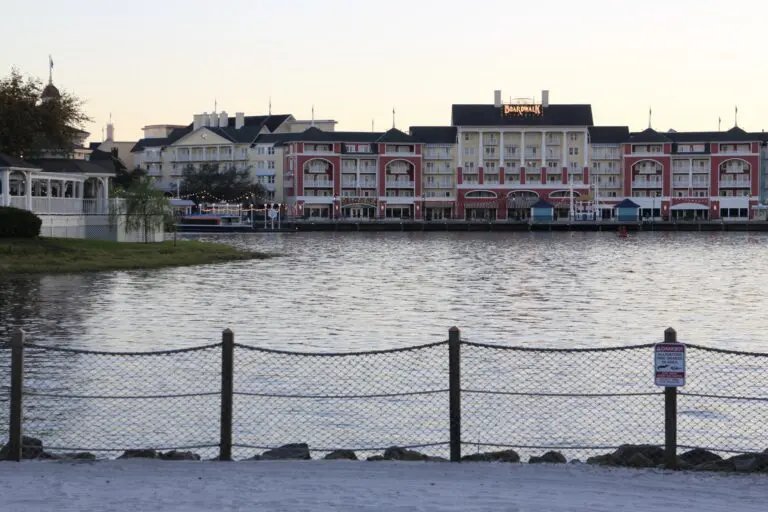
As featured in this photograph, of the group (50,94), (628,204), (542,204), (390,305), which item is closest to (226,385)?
(390,305)

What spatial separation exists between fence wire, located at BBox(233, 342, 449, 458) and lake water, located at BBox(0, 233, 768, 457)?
66 millimetres

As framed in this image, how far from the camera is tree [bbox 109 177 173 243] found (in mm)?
87312

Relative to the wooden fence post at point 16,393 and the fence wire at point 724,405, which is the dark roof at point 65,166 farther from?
the wooden fence post at point 16,393

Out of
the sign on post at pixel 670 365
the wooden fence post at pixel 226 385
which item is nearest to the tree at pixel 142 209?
the wooden fence post at pixel 226 385

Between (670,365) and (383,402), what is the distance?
32.0ft

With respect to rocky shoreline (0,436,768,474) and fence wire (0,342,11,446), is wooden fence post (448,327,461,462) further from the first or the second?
fence wire (0,342,11,446)

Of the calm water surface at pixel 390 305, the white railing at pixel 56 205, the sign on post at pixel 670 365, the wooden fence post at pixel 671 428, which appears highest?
the white railing at pixel 56 205

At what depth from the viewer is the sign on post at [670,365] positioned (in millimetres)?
14727

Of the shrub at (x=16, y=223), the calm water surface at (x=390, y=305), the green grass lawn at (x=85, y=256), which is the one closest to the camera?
the calm water surface at (x=390, y=305)

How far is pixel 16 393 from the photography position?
50.2 ft

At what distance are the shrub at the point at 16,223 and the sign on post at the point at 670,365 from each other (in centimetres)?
6018

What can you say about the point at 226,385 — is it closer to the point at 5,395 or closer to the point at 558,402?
the point at 5,395

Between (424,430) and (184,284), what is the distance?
4296 centimetres

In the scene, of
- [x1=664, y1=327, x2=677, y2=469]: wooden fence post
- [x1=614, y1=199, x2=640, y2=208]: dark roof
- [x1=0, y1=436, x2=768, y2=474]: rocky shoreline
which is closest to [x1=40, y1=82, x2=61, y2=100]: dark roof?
[x1=0, y1=436, x2=768, y2=474]: rocky shoreline
